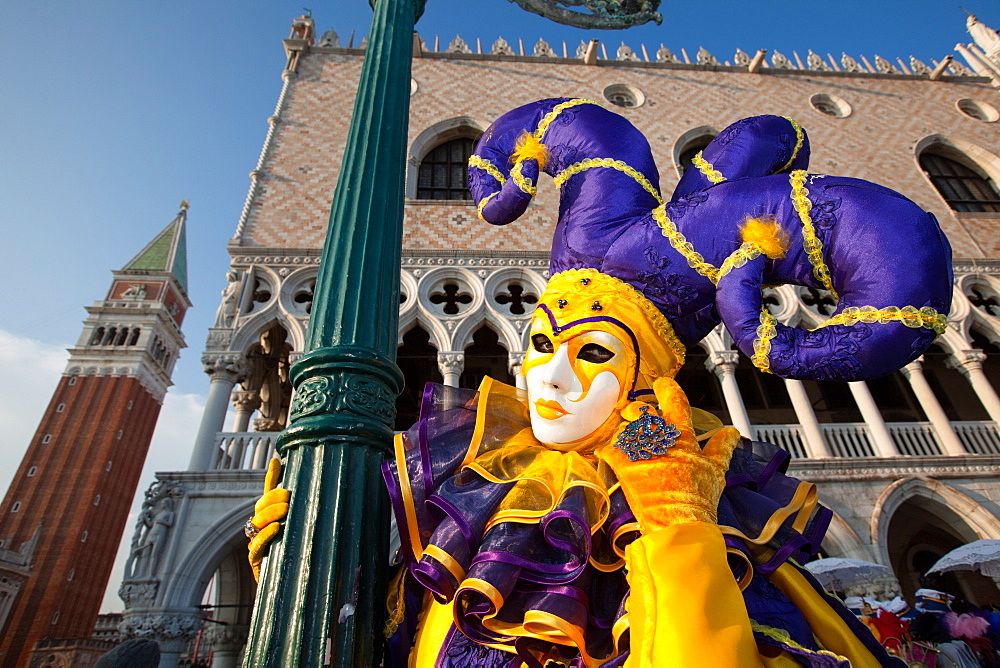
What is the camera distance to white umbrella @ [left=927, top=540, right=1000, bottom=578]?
18.4ft

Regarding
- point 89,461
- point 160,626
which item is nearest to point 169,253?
point 89,461

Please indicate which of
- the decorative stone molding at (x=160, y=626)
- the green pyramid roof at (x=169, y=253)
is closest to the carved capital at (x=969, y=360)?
the decorative stone molding at (x=160, y=626)

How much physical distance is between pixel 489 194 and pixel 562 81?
980cm

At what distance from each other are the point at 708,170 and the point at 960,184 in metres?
11.5

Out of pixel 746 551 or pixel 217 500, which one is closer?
pixel 746 551

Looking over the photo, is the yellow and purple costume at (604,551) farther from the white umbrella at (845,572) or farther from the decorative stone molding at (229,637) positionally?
the decorative stone molding at (229,637)

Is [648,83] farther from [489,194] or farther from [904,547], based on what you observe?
[489,194]

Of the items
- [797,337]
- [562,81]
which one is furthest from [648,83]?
[797,337]

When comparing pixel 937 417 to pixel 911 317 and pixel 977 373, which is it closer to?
pixel 977 373

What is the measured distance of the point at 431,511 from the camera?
1.41 meters

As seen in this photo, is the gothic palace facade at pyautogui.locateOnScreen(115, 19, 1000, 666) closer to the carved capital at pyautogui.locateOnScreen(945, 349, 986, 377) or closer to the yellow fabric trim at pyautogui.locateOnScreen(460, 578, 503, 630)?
the carved capital at pyautogui.locateOnScreen(945, 349, 986, 377)

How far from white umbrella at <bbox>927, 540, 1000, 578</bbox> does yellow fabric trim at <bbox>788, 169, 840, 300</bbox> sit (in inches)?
229

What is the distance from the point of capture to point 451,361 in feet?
24.1

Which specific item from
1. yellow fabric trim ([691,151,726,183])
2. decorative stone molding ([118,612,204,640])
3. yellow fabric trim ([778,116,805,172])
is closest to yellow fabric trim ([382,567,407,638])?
yellow fabric trim ([691,151,726,183])
